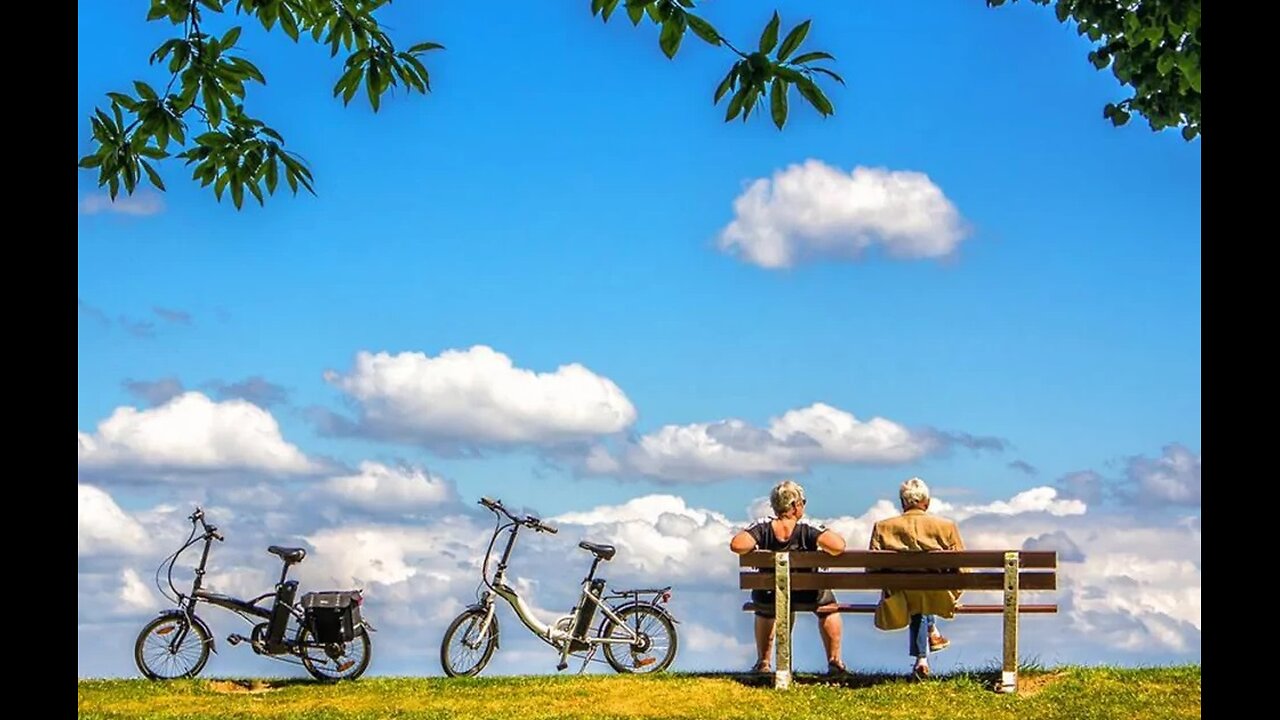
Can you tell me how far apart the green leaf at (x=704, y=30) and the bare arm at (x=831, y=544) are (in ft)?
21.5

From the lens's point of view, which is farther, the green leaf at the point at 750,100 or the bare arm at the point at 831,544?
the bare arm at the point at 831,544

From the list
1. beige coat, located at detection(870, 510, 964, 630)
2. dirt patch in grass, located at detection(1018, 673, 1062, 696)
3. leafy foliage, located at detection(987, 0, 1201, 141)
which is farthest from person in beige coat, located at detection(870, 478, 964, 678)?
leafy foliage, located at detection(987, 0, 1201, 141)

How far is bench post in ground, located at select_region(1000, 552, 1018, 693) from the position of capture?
42.5 feet

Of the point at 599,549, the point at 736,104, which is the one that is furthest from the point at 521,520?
the point at 736,104

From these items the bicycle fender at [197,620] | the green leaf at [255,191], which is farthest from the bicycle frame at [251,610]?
the green leaf at [255,191]

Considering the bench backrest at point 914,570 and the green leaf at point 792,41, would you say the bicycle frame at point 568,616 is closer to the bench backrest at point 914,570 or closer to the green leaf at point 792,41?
the bench backrest at point 914,570

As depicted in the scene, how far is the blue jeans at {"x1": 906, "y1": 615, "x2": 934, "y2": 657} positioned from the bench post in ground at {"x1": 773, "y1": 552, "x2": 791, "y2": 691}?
123 cm

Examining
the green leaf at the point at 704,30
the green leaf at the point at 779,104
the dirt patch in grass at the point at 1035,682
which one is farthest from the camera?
the dirt patch in grass at the point at 1035,682

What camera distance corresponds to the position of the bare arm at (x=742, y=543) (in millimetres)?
13073

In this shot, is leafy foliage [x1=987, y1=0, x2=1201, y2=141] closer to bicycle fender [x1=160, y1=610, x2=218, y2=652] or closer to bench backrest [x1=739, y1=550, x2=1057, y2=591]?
bench backrest [x1=739, y1=550, x2=1057, y2=591]

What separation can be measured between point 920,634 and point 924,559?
32.6 inches
